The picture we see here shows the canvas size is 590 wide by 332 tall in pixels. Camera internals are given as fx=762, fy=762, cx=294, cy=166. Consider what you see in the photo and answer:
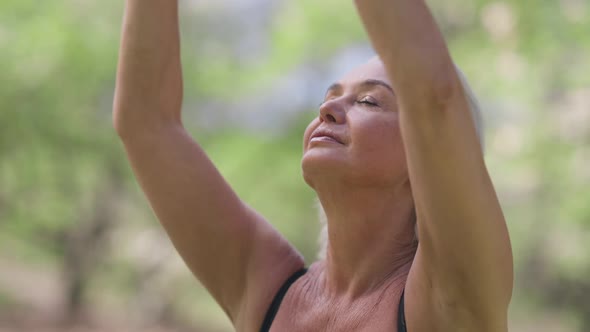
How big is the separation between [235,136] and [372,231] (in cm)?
687

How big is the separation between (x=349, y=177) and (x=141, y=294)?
8.18 m

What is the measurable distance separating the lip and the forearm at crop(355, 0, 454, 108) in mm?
236

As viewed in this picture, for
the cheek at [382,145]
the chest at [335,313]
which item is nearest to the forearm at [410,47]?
the cheek at [382,145]

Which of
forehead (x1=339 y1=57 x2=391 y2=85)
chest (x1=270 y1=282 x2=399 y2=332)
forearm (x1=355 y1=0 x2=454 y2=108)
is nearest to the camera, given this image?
forearm (x1=355 y1=0 x2=454 y2=108)

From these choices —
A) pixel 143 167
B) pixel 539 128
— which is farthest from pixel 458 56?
pixel 143 167

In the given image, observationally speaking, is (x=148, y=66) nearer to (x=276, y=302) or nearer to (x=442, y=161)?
(x=276, y=302)

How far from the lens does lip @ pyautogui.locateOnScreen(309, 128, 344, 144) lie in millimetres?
1020

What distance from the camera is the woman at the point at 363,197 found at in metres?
0.78

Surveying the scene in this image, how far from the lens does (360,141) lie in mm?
998

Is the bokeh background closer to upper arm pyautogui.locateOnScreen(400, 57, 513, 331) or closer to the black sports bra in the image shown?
the black sports bra

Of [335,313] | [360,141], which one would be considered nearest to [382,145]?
[360,141]

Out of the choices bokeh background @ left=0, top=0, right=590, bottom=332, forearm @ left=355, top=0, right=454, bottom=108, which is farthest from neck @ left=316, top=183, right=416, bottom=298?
bokeh background @ left=0, top=0, right=590, bottom=332

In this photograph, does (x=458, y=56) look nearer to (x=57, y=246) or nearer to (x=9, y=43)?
(x=9, y=43)

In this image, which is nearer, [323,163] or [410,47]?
[410,47]
